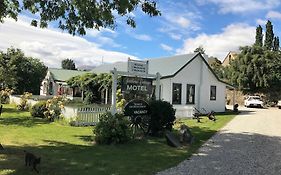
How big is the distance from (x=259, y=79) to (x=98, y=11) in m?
39.1

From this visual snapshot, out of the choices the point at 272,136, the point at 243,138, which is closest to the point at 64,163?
the point at 243,138

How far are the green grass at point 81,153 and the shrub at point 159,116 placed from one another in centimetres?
82

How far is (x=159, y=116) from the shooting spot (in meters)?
15.3

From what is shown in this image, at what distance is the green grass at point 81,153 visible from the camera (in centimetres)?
914

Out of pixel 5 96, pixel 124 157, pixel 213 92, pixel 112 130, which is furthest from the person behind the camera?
pixel 5 96

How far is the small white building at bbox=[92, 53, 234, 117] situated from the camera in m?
27.5

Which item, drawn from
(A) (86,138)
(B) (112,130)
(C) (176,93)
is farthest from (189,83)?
(B) (112,130)

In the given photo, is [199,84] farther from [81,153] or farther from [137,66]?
[81,153]

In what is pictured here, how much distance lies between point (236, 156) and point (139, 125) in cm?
511

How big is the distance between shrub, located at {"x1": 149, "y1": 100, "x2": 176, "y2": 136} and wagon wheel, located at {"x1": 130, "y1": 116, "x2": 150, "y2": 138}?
225 millimetres

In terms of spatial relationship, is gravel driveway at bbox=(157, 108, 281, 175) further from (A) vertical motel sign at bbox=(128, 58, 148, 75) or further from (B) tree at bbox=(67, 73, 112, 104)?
(B) tree at bbox=(67, 73, 112, 104)

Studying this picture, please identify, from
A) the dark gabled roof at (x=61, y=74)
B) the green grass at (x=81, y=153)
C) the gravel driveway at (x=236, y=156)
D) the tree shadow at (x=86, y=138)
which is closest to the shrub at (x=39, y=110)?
the green grass at (x=81, y=153)

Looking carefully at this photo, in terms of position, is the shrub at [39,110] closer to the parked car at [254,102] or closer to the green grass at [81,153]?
the green grass at [81,153]

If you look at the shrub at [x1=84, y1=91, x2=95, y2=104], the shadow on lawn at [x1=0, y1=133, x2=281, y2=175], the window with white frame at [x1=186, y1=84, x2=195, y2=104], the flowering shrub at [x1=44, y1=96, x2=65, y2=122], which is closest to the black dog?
the shadow on lawn at [x1=0, y1=133, x2=281, y2=175]
